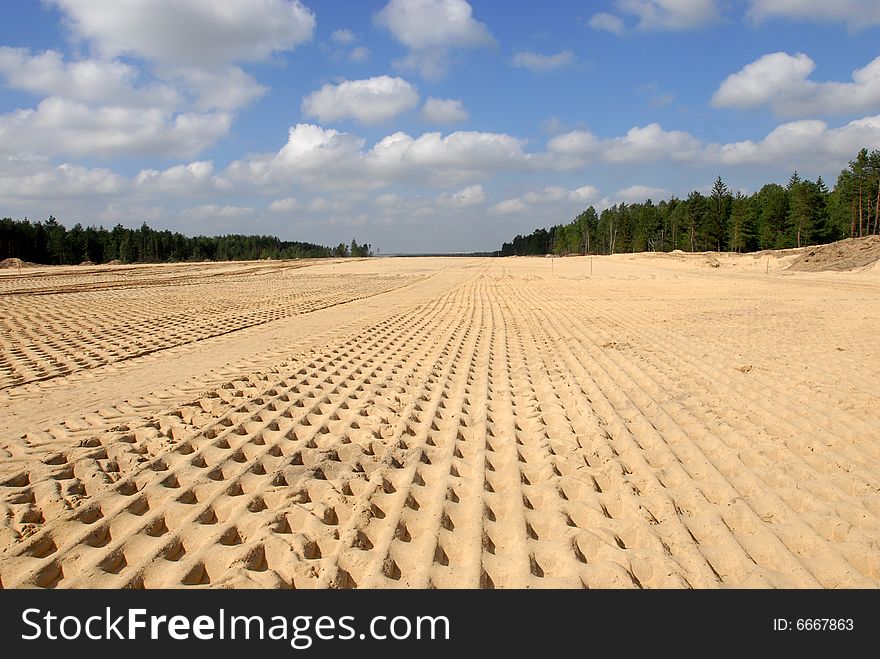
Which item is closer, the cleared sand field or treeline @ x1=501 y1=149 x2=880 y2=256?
the cleared sand field

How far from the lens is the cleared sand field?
3057 mm

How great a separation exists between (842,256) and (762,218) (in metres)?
44.0

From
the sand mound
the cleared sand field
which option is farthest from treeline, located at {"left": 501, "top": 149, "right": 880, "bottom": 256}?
the cleared sand field

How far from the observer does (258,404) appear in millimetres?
6086

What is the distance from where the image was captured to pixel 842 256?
32.4 m

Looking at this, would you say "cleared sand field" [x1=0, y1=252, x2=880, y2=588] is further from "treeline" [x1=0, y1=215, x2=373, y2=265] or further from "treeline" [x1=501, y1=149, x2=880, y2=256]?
"treeline" [x1=0, y1=215, x2=373, y2=265]

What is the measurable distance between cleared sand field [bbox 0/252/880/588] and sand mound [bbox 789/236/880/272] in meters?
25.7
